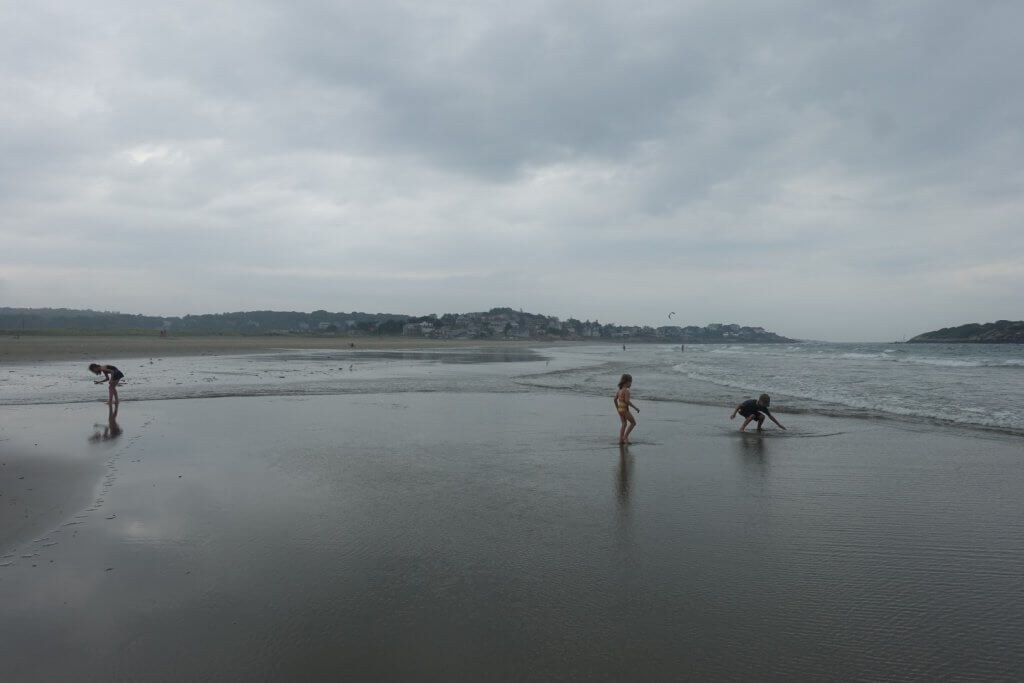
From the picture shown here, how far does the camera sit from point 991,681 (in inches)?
144

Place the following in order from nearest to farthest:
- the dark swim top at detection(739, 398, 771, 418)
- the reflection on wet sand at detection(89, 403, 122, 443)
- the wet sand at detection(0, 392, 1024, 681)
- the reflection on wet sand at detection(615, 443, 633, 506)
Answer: the wet sand at detection(0, 392, 1024, 681) < the reflection on wet sand at detection(615, 443, 633, 506) < the reflection on wet sand at detection(89, 403, 122, 443) < the dark swim top at detection(739, 398, 771, 418)

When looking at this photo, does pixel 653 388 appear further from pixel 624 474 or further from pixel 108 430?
pixel 108 430

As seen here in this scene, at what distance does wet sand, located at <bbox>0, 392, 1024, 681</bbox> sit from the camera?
12.7 feet

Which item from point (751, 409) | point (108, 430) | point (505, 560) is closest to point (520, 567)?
point (505, 560)

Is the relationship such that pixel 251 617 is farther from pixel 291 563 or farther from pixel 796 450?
pixel 796 450

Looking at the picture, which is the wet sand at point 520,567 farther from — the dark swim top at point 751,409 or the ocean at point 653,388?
the ocean at point 653,388

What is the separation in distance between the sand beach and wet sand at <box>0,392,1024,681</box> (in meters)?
0.03

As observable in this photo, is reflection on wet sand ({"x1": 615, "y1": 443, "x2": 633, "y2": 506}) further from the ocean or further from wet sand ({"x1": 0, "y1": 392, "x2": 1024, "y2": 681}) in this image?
the ocean

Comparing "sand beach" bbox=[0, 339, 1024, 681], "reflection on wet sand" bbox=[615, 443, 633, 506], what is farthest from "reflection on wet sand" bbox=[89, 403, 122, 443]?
"reflection on wet sand" bbox=[615, 443, 633, 506]

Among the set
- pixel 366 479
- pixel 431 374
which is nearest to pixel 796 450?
pixel 366 479

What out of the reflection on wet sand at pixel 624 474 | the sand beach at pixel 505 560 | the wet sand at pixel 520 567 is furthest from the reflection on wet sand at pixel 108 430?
the reflection on wet sand at pixel 624 474

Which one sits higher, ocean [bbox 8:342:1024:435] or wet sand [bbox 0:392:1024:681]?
ocean [bbox 8:342:1024:435]

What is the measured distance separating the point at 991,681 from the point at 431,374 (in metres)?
27.2

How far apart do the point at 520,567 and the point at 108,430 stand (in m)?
11.1
